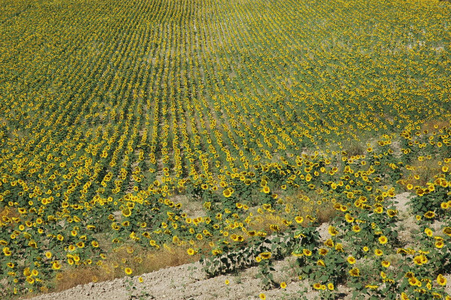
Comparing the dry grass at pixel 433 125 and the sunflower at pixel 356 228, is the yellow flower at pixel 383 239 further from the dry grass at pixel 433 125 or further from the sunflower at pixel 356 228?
the dry grass at pixel 433 125

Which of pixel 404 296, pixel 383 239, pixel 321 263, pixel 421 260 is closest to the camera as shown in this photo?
pixel 404 296

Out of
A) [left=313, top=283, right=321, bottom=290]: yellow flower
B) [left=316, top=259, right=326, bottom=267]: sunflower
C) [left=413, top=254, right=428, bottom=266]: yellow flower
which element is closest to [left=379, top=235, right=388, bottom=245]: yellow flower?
[left=413, top=254, right=428, bottom=266]: yellow flower

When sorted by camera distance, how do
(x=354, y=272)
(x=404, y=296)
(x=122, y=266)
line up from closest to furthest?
(x=404, y=296) → (x=354, y=272) → (x=122, y=266)

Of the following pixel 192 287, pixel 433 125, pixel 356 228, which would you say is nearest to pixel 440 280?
pixel 356 228

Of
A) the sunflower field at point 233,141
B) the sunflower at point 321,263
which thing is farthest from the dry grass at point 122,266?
the sunflower at point 321,263

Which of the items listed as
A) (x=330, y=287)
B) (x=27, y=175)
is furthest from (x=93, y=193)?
Result: (x=330, y=287)

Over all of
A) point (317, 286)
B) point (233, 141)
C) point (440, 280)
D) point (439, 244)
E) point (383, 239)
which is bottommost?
point (233, 141)

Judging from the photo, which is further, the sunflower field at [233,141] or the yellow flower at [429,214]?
the sunflower field at [233,141]

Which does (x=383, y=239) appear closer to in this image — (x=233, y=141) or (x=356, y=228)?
(x=356, y=228)

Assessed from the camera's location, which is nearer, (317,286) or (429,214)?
(317,286)
